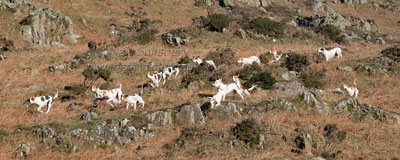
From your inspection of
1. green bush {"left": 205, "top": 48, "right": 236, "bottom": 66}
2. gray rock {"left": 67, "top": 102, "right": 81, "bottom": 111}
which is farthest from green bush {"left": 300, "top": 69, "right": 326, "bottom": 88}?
gray rock {"left": 67, "top": 102, "right": 81, "bottom": 111}

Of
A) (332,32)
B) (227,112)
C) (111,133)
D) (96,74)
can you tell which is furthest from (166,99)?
(332,32)

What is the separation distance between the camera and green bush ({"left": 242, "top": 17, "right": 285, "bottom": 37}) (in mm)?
46562

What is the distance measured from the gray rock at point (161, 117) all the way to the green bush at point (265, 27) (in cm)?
3276

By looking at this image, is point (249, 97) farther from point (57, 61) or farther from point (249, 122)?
point (57, 61)

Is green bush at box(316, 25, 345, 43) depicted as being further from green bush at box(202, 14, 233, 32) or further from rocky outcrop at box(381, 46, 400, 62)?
green bush at box(202, 14, 233, 32)

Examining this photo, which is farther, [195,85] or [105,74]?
[105,74]

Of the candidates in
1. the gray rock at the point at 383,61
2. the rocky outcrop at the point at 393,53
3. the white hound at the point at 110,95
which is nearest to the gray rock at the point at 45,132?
the white hound at the point at 110,95

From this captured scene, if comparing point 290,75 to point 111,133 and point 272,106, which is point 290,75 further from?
point 111,133

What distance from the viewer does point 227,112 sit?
16.5 metres

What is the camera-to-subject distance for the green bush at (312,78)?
84.1ft

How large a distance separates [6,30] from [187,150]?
36249mm

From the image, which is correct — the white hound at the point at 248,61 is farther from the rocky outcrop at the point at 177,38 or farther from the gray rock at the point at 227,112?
the gray rock at the point at 227,112

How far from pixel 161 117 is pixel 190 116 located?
145 cm

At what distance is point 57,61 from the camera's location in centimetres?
3488
